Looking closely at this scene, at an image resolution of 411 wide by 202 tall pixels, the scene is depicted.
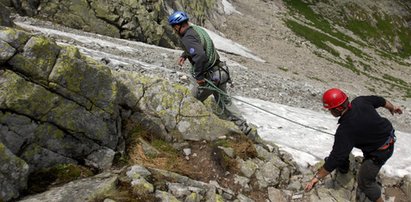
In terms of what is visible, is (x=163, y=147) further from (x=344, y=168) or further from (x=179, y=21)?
(x=344, y=168)

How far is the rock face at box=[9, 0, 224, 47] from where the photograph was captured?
27.2 meters

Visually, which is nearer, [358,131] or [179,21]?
[358,131]

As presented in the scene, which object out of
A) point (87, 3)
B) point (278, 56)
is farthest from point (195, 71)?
point (278, 56)

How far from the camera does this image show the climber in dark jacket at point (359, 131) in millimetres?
9109

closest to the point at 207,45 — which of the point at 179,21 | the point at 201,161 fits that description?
the point at 179,21

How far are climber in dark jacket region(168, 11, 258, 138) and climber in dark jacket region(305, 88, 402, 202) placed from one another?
3.75 m

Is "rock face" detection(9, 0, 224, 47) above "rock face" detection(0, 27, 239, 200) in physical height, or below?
below

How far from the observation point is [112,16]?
98.2 ft

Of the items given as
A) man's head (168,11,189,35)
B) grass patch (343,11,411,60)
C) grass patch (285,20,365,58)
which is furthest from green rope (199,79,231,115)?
grass patch (343,11,411,60)

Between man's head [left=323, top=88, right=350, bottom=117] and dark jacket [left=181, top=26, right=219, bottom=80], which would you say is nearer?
man's head [left=323, top=88, right=350, bottom=117]

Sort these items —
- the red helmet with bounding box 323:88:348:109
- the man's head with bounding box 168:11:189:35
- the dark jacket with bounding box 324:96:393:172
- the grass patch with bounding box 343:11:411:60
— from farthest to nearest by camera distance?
the grass patch with bounding box 343:11:411:60, the man's head with bounding box 168:11:189:35, the dark jacket with bounding box 324:96:393:172, the red helmet with bounding box 323:88:348:109

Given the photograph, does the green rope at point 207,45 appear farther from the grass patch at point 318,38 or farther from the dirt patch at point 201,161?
the grass patch at point 318,38

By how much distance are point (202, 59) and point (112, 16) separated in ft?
69.3

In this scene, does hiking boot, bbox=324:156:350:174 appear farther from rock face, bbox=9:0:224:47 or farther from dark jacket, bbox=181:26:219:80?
rock face, bbox=9:0:224:47
